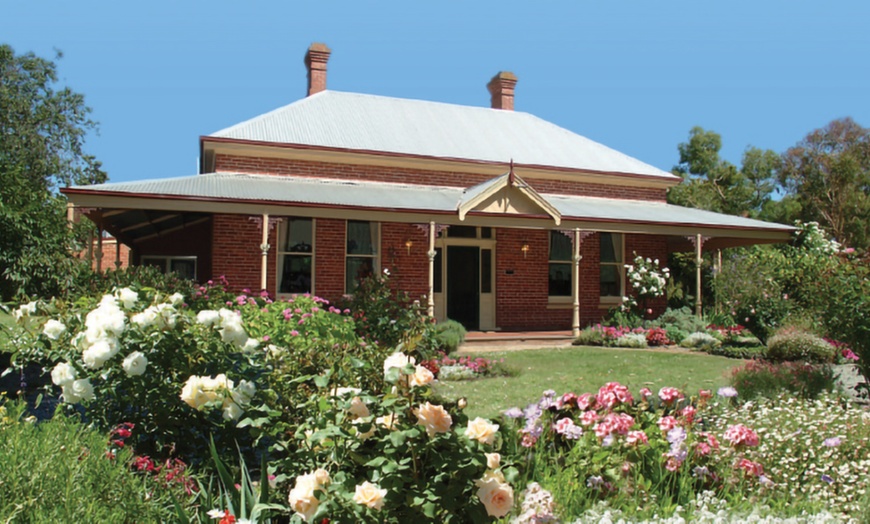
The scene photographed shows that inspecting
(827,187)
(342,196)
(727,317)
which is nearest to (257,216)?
(342,196)

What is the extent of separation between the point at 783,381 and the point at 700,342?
8125mm

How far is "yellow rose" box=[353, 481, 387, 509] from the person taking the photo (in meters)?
3.13

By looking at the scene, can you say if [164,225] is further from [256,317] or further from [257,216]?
[256,317]

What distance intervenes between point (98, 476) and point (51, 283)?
6435 millimetres

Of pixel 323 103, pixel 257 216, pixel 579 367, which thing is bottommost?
pixel 579 367

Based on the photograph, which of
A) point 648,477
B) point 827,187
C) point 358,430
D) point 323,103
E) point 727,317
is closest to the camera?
point 358,430

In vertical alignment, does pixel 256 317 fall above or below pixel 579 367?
above

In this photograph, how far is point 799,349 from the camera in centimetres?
1343

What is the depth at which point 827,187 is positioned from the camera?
42.8m

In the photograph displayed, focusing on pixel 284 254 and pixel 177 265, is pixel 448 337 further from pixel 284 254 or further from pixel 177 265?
pixel 177 265

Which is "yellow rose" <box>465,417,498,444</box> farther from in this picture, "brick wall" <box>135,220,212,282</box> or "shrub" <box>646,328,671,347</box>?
"brick wall" <box>135,220,212,282</box>

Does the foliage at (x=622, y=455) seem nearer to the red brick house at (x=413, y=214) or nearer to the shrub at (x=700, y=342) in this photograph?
the red brick house at (x=413, y=214)

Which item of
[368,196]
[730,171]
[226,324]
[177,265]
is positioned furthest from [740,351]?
[730,171]

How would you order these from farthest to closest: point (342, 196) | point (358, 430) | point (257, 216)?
1. point (342, 196)
2. point (257, 216)
3. point (358, 430)
